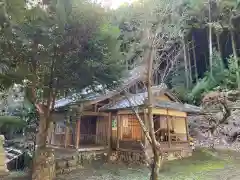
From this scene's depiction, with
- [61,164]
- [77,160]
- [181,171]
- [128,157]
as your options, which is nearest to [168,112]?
[128,157]

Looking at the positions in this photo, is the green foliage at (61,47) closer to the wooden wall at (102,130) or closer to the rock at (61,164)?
the rock at (61,164)

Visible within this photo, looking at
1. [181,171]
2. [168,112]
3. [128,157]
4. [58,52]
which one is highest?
[58,52]

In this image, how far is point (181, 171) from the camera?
10.1 m

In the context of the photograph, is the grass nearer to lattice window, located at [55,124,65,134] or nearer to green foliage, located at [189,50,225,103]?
lattice window, located at [55,124,65,134]

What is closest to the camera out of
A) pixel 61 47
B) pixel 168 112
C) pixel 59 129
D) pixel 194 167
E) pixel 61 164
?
pixel 61 47

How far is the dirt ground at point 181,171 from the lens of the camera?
9.05 meters

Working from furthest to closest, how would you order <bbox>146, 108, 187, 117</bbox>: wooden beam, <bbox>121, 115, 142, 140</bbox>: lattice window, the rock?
<bbox>121, 115, 142, 140</bbox>: lattice window < <bbox>146, 108, 187, 117</bbox>: wooden beam < the rock

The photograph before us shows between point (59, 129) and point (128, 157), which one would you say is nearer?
point (128, 157)

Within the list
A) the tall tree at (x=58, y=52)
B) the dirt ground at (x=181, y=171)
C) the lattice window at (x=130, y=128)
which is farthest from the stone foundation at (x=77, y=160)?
the lattice window at (x=130, y=128)

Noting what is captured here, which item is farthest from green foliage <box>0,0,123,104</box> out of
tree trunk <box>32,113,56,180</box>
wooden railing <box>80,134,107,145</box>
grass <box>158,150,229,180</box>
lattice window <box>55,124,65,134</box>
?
lattice window <box>55,124,65,134</box>

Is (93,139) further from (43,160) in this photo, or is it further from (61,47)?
(61,47)

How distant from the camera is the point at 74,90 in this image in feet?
31.2

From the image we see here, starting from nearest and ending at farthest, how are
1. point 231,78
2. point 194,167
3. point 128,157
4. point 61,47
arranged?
point 61,47, point 194,167, point 128,157, point 231,78

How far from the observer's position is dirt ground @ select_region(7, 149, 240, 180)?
905 centimetres
